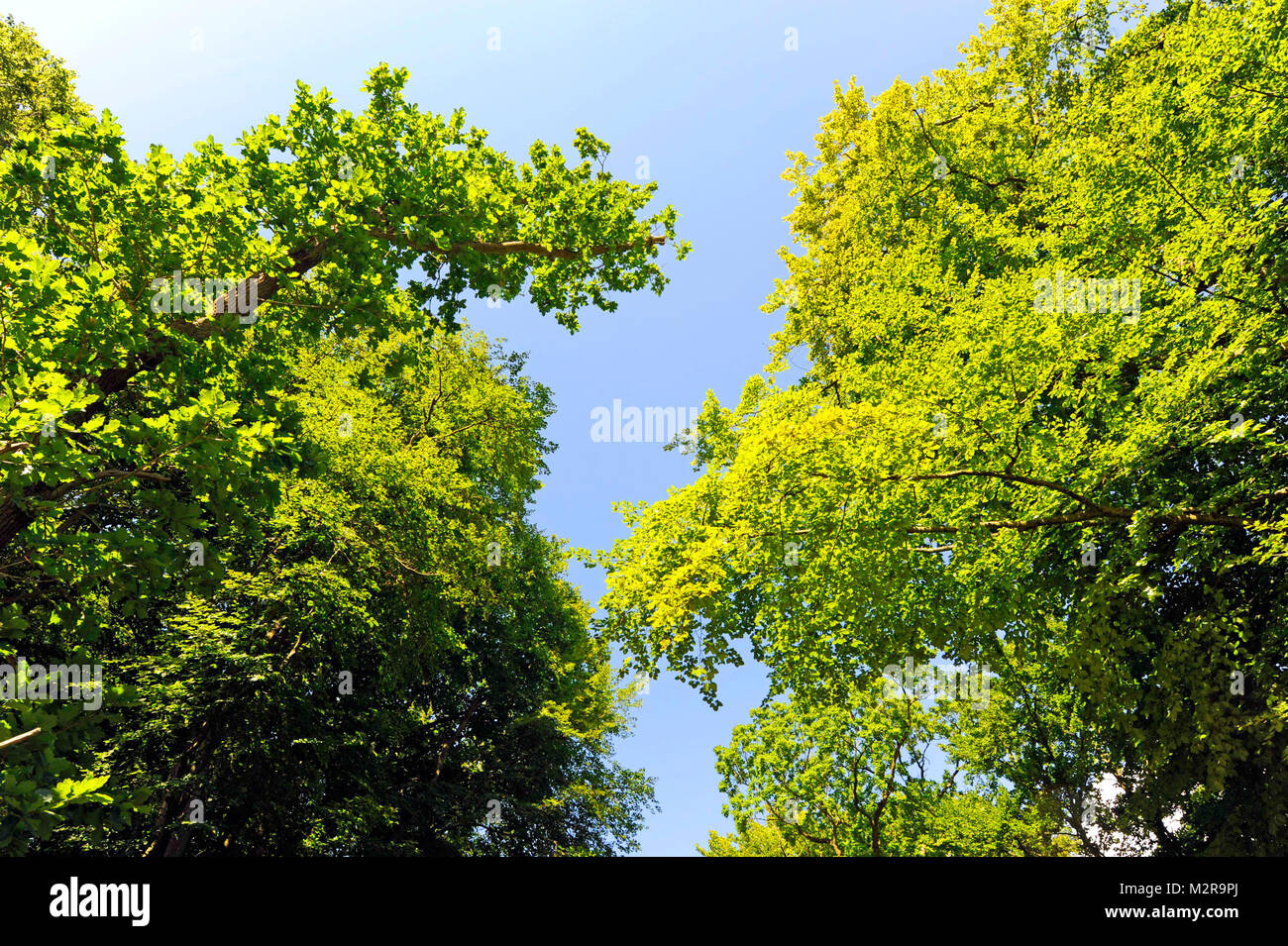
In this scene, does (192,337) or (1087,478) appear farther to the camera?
Result: (1087,478)

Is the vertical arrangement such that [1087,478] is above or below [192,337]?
below

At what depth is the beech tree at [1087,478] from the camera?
8.31 metres

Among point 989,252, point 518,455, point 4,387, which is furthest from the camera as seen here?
point 518,455

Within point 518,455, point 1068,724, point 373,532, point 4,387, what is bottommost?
point 1068,724

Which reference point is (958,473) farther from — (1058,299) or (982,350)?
(1058,299)

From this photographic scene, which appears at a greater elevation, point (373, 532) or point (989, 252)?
point (989, 252)

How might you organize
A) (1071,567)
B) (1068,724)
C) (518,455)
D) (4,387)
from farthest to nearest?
(518,455) < (1068,724) < (1071,567) < (4,387)

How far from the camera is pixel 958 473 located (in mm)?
8945

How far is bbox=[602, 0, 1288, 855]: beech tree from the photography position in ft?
27.3

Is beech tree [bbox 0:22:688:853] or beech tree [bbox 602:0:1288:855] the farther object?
beech tree [bbox 602:0:1288:855]

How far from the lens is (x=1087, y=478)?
8555 millimetres

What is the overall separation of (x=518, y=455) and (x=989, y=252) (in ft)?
46.1

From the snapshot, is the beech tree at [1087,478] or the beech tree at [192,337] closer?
the beech tree at [192,337]
